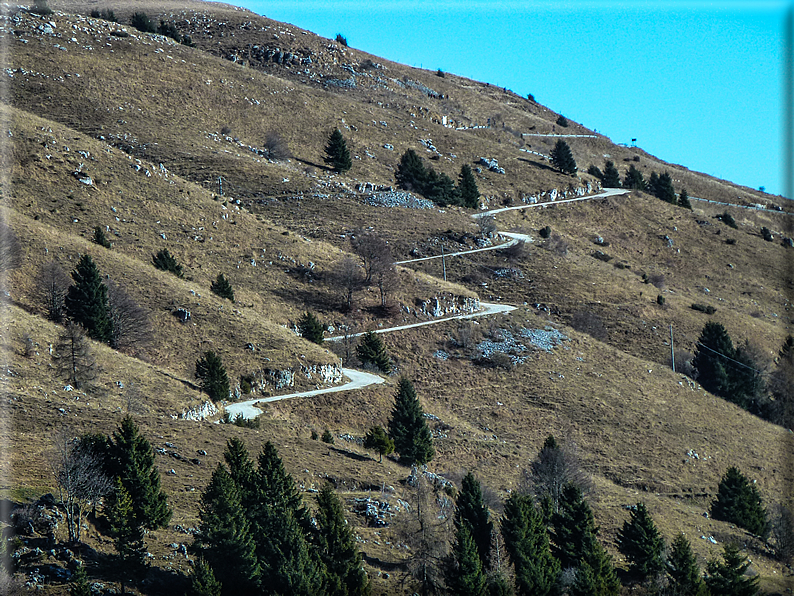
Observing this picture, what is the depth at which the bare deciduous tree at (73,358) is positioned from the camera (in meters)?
41.0

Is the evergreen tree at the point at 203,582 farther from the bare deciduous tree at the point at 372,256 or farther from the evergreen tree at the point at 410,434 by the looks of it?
the bare deciduous tree at the point at 372,256

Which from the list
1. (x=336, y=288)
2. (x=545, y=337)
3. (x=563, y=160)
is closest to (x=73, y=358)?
(x=336, y=288)

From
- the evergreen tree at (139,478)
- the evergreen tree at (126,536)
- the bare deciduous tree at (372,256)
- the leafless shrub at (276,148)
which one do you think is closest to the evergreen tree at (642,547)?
the evergreen tree at (139,478)

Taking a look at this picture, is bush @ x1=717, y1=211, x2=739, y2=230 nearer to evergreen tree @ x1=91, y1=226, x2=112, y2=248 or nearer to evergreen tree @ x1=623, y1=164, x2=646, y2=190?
evergreen tree @ x1=623, y1=164, x2=646, y2=190

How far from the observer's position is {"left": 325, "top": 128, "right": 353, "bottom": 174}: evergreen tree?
99.6 meters

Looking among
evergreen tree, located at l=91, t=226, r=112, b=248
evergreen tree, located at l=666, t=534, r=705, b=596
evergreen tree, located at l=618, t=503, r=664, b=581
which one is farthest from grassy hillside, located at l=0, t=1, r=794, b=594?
evergreen tree, located at l=666, t=534, r=705, b=596

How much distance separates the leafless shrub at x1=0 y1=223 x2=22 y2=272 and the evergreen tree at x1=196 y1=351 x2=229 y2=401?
43.9 feet

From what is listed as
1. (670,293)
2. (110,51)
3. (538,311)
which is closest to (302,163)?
(110,51)

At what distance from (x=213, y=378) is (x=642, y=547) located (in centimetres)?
2534

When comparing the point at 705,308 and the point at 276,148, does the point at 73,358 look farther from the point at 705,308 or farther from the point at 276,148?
the point at 705,308

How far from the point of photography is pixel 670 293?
8694cm

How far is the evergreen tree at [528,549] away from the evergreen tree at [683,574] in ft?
17.8

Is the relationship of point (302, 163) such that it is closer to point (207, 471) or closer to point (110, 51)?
point (110, 51)

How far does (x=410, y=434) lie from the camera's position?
46.9 metres
